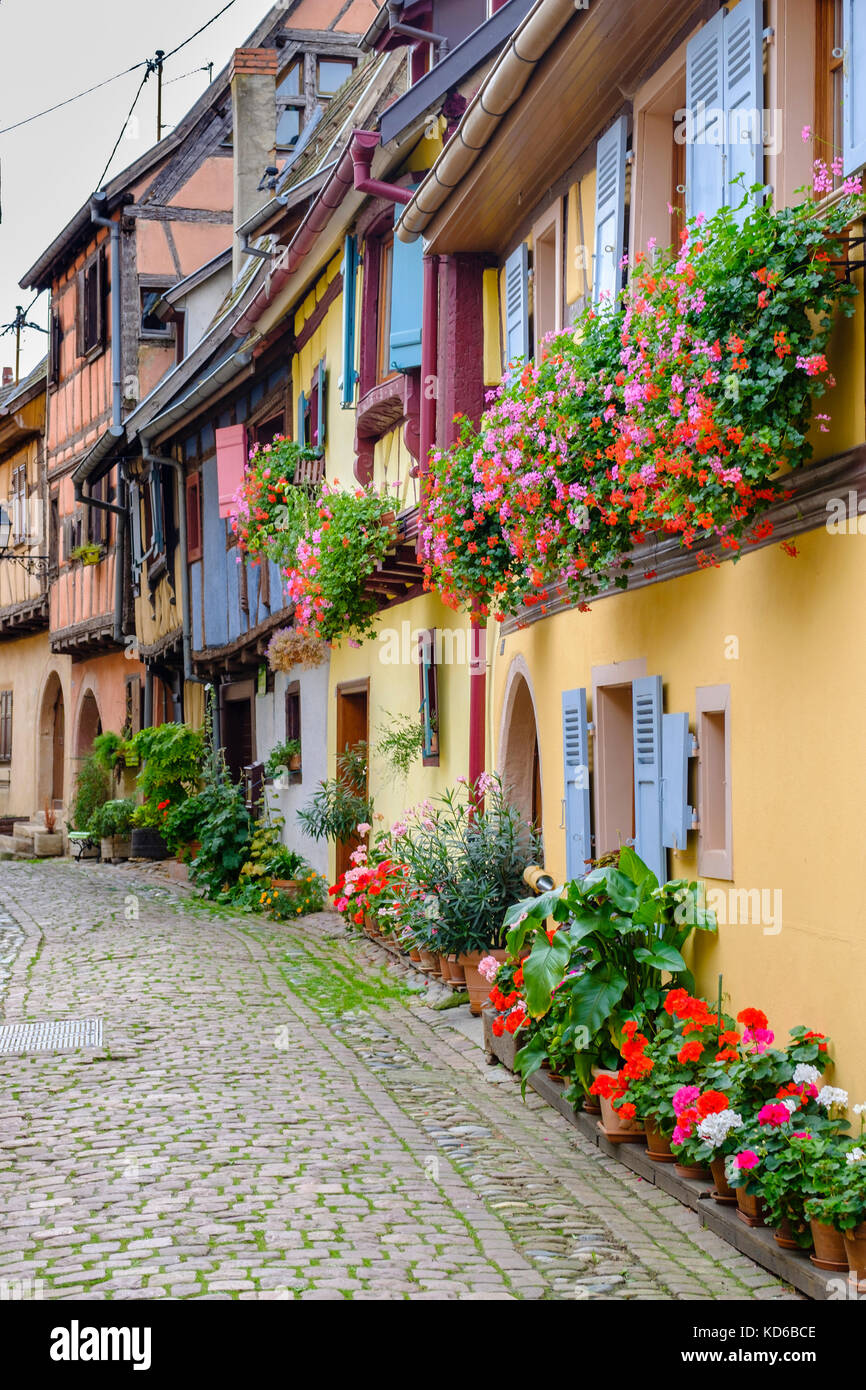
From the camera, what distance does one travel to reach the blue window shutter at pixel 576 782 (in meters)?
7.91

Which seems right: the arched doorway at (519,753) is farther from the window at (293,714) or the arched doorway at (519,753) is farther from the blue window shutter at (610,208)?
the window at (293,714)

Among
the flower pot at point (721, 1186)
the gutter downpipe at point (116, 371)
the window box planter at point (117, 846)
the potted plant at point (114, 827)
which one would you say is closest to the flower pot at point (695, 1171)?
the flower pot at point (721, 1186)

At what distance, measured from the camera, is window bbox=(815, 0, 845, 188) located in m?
5.19

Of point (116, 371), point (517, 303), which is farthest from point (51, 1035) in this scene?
point (116, 371)

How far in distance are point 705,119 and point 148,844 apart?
1654 centimetres

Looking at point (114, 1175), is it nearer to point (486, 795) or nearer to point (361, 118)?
point (486, 795)

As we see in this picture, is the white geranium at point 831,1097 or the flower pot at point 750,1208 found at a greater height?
the white geranium at point 831,1097

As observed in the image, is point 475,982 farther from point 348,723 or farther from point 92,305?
point 92,305

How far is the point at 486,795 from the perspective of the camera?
998 cm

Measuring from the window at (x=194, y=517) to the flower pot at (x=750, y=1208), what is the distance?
14951 mm

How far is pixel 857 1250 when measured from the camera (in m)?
4.21

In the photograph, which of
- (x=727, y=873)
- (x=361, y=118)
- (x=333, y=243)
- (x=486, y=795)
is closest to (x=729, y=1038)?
(x=727, y=873)

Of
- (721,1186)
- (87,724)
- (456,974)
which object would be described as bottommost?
(721,1186)
